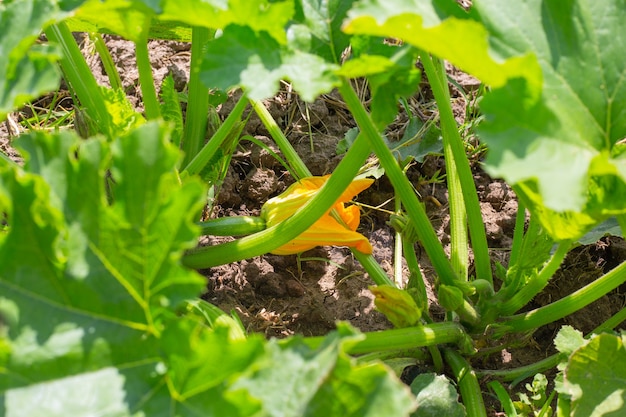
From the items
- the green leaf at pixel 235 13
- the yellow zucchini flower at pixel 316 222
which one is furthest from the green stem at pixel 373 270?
the green leaf at pixel 235 13

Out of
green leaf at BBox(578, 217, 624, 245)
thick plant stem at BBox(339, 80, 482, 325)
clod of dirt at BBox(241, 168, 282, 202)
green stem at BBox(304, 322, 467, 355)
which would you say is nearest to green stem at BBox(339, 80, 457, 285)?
thick plant stem at BBox(339, 80, 482, 325)

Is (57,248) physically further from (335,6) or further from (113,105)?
(335,6)

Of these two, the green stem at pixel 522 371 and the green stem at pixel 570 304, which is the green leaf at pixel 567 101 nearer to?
the green stem at pixel 570 304

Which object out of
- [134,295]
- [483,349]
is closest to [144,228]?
[134,295]

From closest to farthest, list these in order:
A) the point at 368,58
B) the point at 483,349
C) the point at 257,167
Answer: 1. the point at 368,58
2. the point at 483,349
3. the point at 257,167

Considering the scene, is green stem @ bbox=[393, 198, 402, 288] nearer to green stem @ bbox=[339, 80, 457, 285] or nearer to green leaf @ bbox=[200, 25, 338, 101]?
green stem @ bbox=[339, 80, 457, 285]
